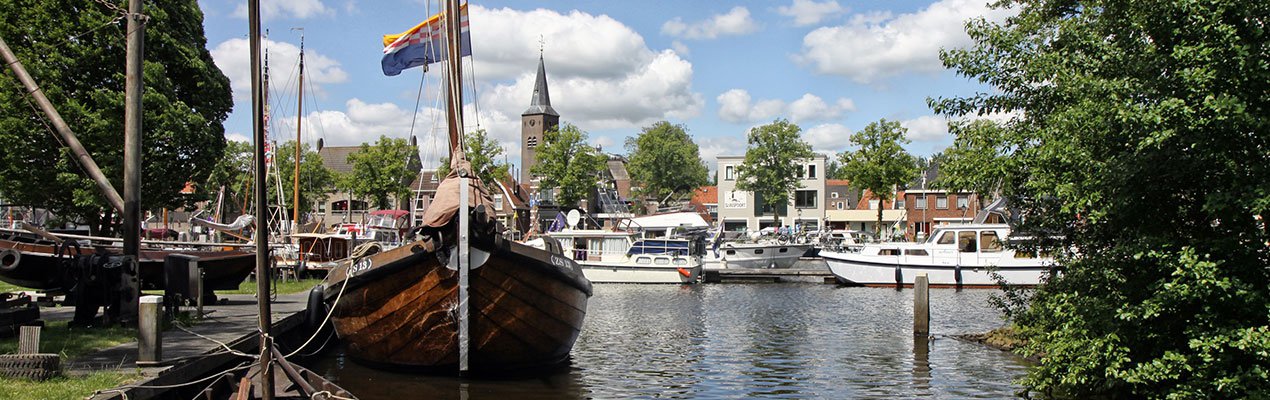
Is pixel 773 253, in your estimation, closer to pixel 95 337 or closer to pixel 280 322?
pixel 280 322

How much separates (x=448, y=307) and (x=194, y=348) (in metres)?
3.16

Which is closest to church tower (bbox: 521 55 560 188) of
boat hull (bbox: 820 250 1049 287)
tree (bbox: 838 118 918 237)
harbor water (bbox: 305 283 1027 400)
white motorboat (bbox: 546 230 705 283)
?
tree (bbox: 838 118 918 237)

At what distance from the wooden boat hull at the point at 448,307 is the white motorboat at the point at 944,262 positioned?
77.2ft

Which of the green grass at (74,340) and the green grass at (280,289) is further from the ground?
the green grass at (74,340)

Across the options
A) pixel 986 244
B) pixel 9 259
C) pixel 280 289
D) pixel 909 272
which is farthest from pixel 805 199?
pixel 9 259

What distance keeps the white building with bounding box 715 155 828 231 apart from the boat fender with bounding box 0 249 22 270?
73293mm

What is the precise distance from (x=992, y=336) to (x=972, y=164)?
7.96 m

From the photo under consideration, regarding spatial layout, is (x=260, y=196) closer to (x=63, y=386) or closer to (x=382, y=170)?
(x=63, y=386)

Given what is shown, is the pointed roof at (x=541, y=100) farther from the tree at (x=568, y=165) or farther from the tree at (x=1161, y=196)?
the tree at (x=1161, y=196)

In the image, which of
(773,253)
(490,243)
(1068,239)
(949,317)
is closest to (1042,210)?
(1068,239)

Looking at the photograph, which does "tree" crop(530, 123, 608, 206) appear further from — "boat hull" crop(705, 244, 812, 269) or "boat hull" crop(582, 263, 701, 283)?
"boat hull" crop(582, 263, 701, 283)

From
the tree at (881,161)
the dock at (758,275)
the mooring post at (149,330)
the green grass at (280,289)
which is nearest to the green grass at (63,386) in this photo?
the mooring post at (149,330)

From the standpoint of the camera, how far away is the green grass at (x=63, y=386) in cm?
838

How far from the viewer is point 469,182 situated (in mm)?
12562
